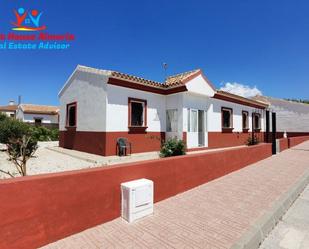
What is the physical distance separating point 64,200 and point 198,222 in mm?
2353

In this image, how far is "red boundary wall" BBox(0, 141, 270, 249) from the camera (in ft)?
8.40

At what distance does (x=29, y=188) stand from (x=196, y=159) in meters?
4.27

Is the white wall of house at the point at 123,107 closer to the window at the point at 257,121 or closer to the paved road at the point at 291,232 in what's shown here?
the paved road at the point at 291,232

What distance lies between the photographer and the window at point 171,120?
39.2 feet

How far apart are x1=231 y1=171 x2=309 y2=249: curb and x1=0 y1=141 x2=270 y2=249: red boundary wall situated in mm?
2065

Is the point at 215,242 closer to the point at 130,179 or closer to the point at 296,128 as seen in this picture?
the point at 130,179

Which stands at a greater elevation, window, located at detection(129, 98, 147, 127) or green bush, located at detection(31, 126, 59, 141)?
window, located at detection(129, 98, 147, 127)

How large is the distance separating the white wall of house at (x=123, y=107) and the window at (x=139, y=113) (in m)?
0.28

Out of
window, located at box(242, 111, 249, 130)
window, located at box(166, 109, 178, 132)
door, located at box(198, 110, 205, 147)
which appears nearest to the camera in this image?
window, located at box(166, 109, 178, 132)

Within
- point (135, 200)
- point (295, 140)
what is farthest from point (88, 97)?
point (295, 140)

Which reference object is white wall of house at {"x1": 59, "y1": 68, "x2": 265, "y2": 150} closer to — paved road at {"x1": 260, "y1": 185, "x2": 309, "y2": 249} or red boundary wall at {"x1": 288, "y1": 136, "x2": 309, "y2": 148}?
red boundary wall at {"x1": 288, "y1": 136, "x2": 309, "y2": 148}

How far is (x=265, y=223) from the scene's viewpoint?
137 inches

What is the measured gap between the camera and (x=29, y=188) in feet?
8.81

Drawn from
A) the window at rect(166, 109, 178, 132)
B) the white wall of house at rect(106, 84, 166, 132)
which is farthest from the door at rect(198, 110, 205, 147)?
the white wall of house at rect(106, 84, 166, 132)
